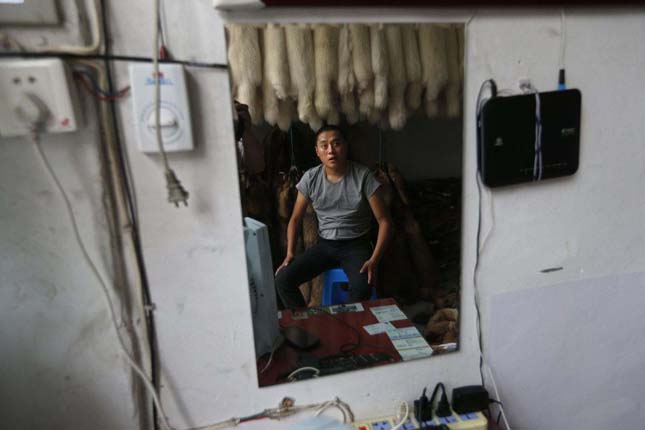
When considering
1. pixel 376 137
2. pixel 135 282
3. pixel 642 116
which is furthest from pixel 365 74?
pixel 642 116

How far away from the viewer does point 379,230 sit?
0.79m

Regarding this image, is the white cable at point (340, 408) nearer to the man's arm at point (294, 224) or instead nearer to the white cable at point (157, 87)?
the man's arm at point (294, 224)

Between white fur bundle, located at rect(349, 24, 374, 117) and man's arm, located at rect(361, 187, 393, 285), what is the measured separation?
7.0 inches

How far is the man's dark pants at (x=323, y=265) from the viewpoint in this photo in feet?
2.52

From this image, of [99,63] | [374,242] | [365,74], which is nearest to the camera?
[99,63]

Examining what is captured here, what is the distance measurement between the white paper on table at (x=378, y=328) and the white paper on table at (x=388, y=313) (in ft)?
0.04

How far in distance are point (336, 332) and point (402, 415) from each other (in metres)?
0.24

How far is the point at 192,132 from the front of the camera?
62 cm

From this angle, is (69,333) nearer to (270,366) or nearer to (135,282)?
(135,282)

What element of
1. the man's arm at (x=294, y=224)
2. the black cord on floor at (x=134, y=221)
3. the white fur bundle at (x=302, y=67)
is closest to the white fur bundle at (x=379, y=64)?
the white fur bundle at (x=302, y=67)

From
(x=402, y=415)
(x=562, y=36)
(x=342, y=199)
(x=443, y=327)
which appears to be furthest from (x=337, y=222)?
(x=562, y=36)

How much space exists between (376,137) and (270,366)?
1.71 ft

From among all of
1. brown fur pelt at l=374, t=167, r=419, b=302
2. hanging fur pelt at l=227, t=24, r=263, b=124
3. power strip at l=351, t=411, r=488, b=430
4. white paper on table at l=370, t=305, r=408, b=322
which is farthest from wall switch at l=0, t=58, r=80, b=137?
power strip at l=351, t=411, r=488, b=430

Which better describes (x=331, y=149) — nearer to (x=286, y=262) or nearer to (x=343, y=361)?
(x=286, y=262)
